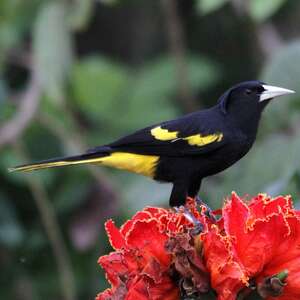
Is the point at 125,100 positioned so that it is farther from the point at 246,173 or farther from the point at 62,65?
the point at 246,173

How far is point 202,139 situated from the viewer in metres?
2.92

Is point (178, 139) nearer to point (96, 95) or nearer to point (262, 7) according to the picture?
point (262, 7)

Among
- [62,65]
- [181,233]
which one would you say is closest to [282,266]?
[181,233]

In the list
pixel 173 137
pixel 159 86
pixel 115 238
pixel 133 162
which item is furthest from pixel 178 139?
pixel 159 86

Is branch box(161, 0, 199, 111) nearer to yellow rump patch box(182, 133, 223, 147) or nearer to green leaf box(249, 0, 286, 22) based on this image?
green leaf box(249, 0, 286, 22)

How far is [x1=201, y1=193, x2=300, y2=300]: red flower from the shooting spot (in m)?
2.00

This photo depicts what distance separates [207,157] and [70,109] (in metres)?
2.18

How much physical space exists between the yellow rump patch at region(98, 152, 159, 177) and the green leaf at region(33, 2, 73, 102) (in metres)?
1.17

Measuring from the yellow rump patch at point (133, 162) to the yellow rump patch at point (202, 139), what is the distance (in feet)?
0.40

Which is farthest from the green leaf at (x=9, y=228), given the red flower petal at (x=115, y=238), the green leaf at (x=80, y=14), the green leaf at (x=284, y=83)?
the red flower petal at (x=115, y=238)

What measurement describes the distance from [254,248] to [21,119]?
8.00 ft

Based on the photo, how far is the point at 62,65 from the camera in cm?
423

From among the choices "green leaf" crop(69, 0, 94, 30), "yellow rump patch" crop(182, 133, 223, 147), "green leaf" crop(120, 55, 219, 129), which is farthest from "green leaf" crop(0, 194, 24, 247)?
"yellow rump patch" crop(182, 133, 223, 147)

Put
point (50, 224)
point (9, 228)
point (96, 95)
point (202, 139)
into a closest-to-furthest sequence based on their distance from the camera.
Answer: point (202, 139) < point (50, 224) < point (9, 228) < point (96, 95)
